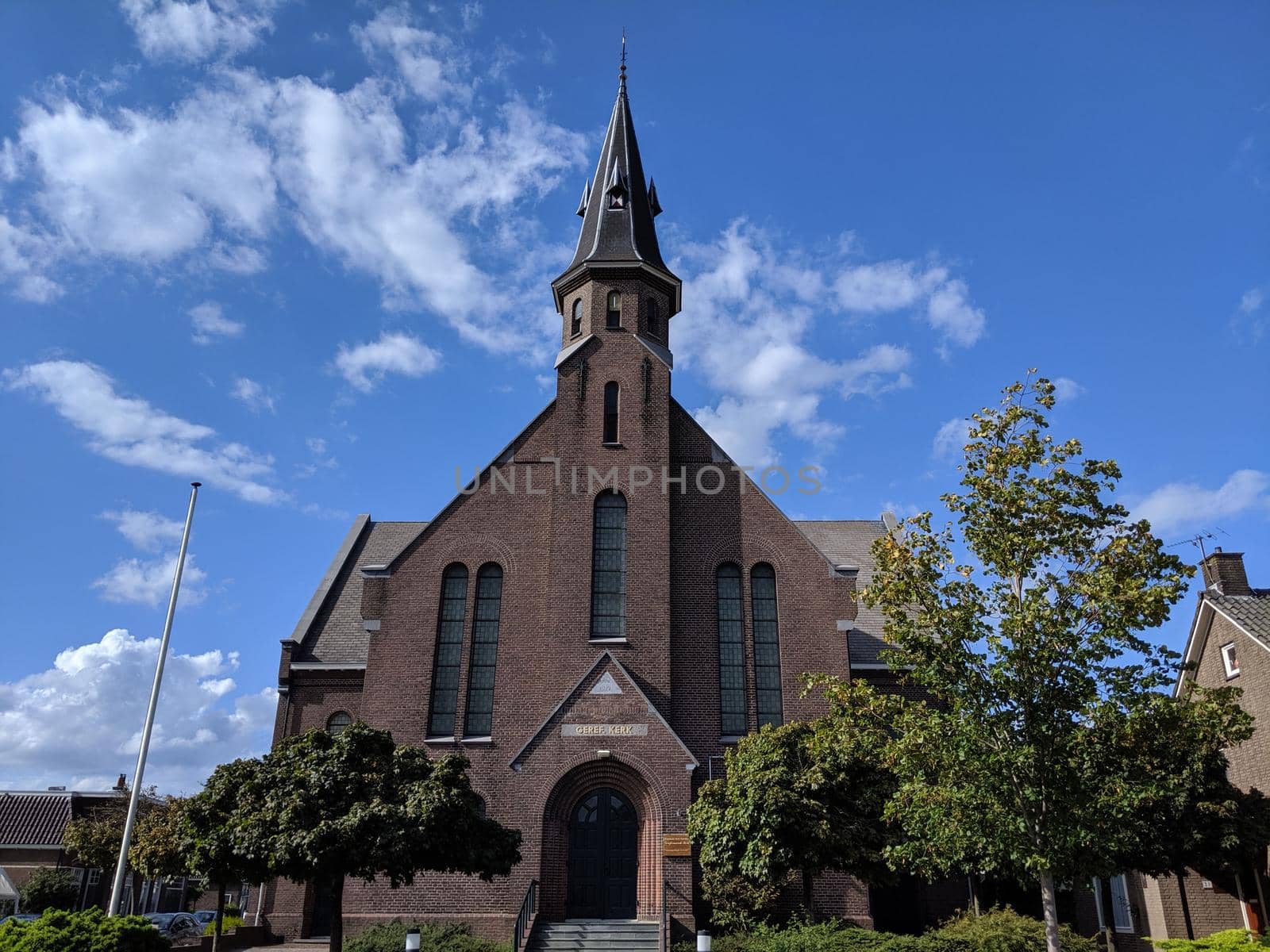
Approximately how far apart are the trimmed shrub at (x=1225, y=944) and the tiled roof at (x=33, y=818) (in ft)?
148

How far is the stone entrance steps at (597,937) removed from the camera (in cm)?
2270

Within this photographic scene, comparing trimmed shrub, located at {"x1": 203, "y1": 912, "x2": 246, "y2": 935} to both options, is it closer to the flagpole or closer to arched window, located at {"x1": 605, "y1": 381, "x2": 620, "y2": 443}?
the flagpole

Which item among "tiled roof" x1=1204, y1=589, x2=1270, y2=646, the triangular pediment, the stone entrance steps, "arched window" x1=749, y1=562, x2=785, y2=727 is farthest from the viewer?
"tiled roof" x1=1204, y1=589, x2=1270, y2=646

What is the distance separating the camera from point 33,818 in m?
46.4

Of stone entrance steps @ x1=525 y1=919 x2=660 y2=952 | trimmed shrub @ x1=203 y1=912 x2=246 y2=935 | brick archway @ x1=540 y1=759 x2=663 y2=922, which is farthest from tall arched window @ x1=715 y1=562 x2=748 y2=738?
trimmed shrub @ x1=203 y1=912 x2=246 y2=935

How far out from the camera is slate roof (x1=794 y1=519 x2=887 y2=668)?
30.9 m

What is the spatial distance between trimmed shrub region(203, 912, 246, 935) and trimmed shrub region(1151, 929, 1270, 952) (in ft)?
73.1

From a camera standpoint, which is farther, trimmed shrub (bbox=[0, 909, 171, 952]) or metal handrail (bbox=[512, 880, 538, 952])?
metal handrail (bbox=[512, 880, 538, 952])

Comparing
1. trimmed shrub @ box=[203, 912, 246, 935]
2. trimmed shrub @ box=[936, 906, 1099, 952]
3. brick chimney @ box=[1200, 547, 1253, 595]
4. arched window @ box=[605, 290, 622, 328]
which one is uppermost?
arched window @ box=[605, 290, 622, 328]

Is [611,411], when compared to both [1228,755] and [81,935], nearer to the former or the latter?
[81,935]

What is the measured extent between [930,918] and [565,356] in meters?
19.8

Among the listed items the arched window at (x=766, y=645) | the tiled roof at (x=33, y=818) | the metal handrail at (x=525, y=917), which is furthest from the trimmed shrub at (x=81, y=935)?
the tiled roof at (x=33, y=818)

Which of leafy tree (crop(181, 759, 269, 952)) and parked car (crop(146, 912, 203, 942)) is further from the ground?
leafy tree (crop(181, 759, 269, 952))

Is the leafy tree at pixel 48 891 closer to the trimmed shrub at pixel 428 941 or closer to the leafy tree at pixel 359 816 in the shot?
the trimmed shrub at pixel 428 941
